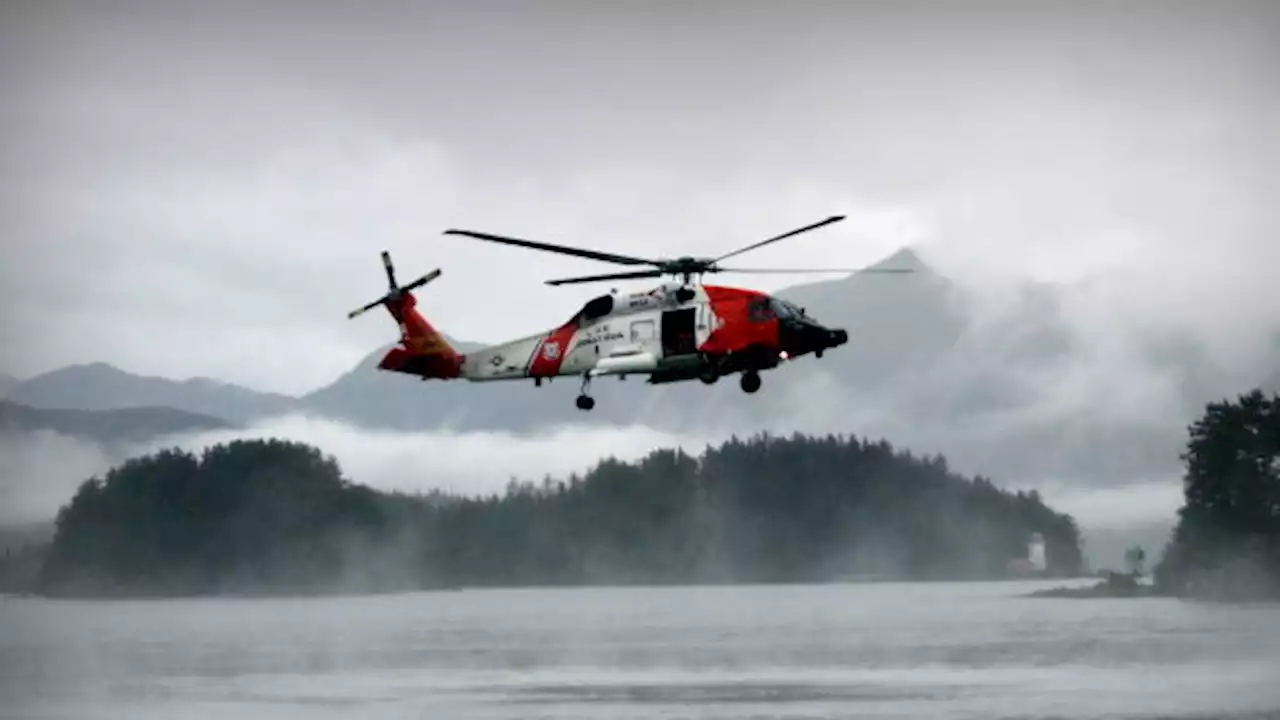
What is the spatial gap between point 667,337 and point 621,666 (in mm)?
80442

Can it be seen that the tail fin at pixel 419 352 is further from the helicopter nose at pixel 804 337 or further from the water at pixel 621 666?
the water at pixel 621 666

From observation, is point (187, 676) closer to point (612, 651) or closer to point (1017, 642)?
point (612, 651)

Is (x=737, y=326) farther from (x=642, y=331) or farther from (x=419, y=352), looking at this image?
(x=419, y=352)

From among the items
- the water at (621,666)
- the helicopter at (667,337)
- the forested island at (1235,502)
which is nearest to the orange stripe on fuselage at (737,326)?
the helicopter at (667,337)

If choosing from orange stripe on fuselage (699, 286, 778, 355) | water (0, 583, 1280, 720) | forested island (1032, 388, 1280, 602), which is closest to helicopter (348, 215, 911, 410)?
orange stripe on fuselage (699, 286, 778, 355)

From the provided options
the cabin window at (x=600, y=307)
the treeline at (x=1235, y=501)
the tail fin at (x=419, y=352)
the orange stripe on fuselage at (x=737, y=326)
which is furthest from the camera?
the treeline at (x=1235, y=501)

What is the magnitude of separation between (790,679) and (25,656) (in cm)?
5129

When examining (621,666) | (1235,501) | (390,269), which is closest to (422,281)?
(390,269)

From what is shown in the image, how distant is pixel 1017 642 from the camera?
174 metres

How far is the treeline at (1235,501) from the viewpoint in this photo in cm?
18650

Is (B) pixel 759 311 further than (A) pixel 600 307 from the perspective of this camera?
No

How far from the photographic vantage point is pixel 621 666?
153750 mm

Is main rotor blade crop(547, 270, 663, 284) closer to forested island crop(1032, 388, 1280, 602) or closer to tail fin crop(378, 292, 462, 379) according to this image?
tail fin crop(378, 292, 462, 379)

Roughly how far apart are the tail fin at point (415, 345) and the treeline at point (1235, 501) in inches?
4543
